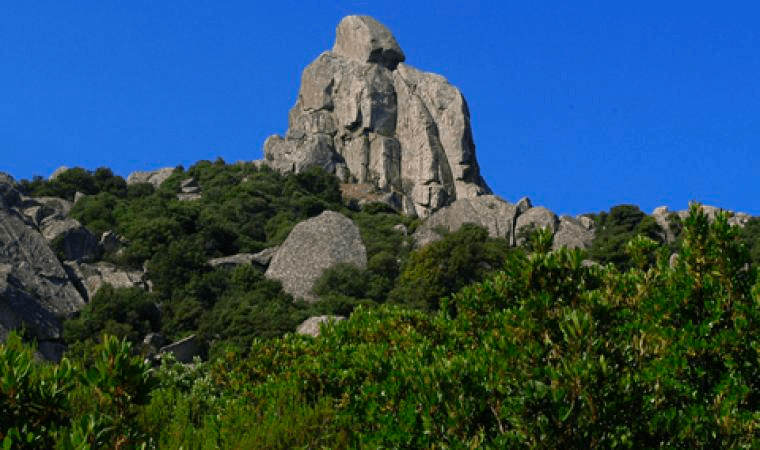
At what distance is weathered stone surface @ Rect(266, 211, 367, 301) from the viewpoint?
64.9 metres

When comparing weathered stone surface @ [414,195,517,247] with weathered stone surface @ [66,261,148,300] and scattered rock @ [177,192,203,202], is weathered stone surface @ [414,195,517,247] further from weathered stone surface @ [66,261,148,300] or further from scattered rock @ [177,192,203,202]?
scattered rock @ [177,192,203,202]

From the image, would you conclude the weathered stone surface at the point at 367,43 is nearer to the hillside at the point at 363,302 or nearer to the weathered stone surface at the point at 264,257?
the hillside at the point at 363,302

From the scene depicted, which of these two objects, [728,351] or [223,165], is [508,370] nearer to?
[728,351]

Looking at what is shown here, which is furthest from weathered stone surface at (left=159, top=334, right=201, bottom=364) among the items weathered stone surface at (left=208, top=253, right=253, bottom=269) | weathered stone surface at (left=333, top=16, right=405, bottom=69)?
weathered stone surface at (left=333, top=16, right=405, bottom=69)

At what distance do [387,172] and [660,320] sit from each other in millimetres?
92248

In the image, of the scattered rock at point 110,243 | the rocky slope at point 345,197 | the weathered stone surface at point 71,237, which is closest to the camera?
the rocky slope at point 345,197

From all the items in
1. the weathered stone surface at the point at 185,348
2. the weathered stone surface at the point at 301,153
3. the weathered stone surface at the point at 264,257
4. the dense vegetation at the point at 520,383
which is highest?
the weathered stone surface at the point at 301,153

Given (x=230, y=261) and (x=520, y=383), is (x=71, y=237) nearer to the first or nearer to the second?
(x=230, y=261)

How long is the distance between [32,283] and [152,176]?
55.1m

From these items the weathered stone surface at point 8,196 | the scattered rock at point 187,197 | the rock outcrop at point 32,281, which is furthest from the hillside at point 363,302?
the scattered rock at point 187,197

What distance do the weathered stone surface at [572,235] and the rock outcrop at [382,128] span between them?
73.7ft

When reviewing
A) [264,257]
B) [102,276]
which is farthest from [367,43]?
[102,276]

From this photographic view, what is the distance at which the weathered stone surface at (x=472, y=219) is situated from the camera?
7581 centimetres

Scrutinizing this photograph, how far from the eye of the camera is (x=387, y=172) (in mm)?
104062
